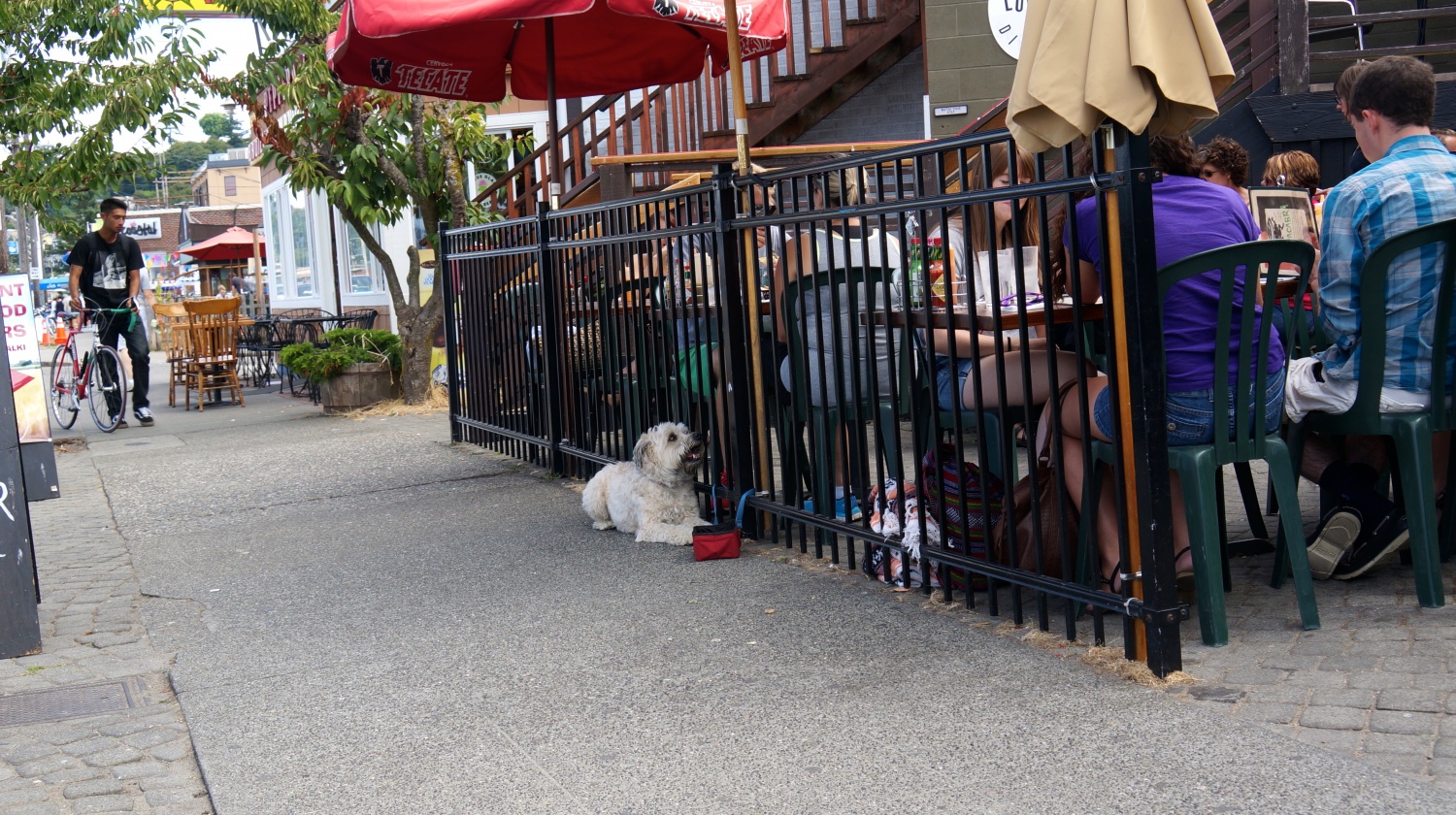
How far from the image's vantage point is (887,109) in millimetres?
13172

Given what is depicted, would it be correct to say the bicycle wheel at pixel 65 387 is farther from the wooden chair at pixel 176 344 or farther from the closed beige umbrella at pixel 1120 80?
the closed beige umbrella at pixel 1120 80

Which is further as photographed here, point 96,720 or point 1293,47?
Result: point 1293,47

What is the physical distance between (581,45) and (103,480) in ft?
14.8

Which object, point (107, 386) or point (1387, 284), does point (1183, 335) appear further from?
point (107, 386)

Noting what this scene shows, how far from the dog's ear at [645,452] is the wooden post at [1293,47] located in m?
6.15

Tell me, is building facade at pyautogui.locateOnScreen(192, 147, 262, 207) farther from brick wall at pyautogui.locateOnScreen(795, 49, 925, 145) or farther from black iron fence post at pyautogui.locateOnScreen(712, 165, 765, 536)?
black iron fence post at pyautogui.locateOnScreen(712, 165, 765, 536)

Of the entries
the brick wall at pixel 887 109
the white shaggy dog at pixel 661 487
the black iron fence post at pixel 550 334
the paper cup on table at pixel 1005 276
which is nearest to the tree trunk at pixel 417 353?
the brick wall at pixel 887 109

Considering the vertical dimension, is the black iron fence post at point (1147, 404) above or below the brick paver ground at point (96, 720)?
above

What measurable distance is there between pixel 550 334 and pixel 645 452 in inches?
76.9

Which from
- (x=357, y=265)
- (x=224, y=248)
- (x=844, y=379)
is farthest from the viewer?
(x=224, y=248)

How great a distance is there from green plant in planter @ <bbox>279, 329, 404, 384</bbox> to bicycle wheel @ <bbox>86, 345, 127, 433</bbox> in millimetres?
1507

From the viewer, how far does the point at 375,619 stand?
16.0ft

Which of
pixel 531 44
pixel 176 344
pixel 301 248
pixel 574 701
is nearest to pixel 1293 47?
pixel 531 44

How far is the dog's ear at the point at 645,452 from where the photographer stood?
574 centimetres
